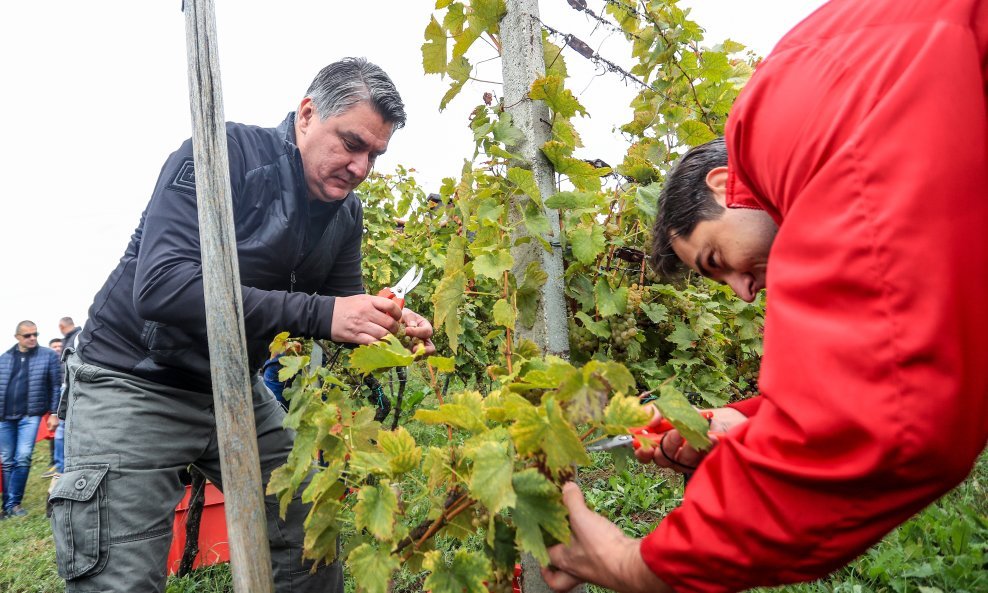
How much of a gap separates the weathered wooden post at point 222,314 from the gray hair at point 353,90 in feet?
2.19

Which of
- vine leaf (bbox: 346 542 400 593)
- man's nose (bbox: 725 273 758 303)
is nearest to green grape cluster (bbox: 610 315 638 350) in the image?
man's nose (bbox: 725 273 758 303)

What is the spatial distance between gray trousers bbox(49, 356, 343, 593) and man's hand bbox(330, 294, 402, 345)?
714 millimetres

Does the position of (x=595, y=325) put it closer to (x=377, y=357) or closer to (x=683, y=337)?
(x=683, y=337)

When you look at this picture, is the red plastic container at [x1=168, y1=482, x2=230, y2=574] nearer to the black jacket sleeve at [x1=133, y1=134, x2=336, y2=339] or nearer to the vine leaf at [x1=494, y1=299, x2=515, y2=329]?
the black jacket sleeve at [x1=133, y1=134, x2=336, y2=339]

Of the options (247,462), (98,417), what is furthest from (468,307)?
(247,462)

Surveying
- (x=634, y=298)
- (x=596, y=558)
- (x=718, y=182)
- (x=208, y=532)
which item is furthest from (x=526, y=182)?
(x=208, y=532)

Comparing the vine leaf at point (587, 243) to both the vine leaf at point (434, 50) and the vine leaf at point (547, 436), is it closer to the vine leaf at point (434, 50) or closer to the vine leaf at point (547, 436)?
the vine leaf at point (434, 50)

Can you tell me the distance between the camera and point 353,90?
6.09ft

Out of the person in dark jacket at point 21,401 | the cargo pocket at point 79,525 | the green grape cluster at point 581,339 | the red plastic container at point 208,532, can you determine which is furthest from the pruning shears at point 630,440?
the person in dark jacket at point 21,401

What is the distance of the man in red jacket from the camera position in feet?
2.19

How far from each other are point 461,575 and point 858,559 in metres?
2.25

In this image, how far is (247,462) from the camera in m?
1.22

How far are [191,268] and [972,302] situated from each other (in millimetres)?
1591

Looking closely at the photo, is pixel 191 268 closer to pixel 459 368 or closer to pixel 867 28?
pixel 867 28
